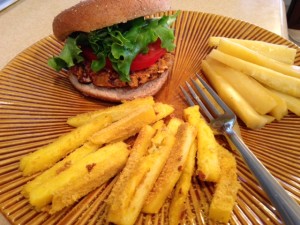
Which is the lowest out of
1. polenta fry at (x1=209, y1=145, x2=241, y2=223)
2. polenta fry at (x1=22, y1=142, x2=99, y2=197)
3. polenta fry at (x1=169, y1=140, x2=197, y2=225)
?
polenta fry at (x1=209, y1=145, x2=241, y2=223)

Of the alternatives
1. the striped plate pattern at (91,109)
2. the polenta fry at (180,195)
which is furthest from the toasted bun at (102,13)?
the polenta fry at (180,195)

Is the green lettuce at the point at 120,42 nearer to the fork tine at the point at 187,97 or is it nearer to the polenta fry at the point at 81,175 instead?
the fork tine at the point at 187,97

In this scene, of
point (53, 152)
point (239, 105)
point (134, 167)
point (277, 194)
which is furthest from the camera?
point (239, 105)

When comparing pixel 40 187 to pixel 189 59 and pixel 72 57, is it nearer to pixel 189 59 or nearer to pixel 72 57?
pixel 72 57

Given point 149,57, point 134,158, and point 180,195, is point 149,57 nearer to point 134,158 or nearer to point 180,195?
point 134,158

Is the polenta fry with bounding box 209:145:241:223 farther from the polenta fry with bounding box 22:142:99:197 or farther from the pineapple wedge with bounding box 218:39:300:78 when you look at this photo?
the pineapple wedge with bounding box 218:39:300:78

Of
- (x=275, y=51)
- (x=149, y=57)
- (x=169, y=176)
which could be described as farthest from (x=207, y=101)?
(x=169, y=176)

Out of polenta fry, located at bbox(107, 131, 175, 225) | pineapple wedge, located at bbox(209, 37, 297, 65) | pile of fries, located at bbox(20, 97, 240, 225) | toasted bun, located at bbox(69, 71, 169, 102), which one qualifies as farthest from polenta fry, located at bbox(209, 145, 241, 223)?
pineapple wedge, located at bbox(209, 37, 297, 65)
